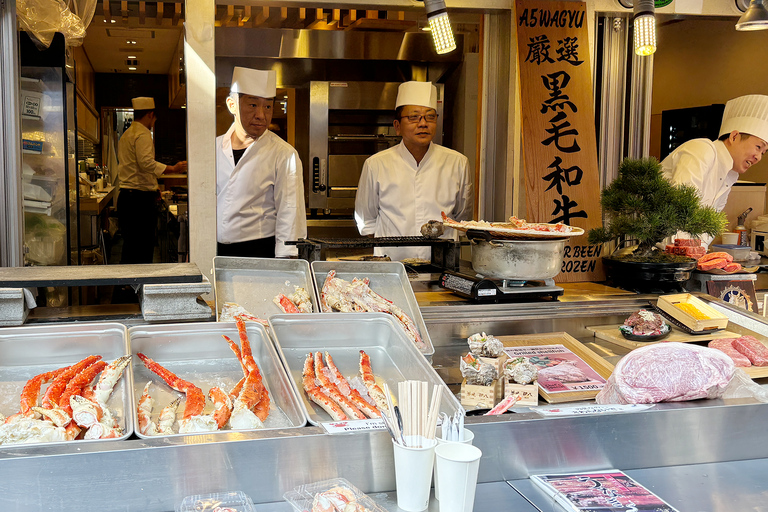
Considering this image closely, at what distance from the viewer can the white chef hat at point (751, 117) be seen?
13.1ft

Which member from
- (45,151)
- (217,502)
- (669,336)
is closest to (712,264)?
(669,336)

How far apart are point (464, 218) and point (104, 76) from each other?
923 centimetres

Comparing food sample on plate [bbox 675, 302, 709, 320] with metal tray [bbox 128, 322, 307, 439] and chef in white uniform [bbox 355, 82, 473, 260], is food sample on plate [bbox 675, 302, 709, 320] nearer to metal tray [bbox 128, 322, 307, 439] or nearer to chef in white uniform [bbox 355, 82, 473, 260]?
metal tray [bbox 128, 322, 307, 439]

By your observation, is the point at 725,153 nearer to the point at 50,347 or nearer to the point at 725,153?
the point at 725,153

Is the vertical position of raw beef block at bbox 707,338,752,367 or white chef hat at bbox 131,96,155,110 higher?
white chef hat at bbox 131,96,155,110

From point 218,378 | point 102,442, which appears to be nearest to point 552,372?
point 218,378

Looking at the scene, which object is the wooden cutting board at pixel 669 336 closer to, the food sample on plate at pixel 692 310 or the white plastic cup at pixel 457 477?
the food sample on plate at pixel 692 310

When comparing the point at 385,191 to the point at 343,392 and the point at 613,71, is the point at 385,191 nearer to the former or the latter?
the point at 613,71

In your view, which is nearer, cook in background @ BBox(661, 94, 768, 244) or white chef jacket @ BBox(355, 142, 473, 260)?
cook in background @ BBox(661, 94, 768, 244)

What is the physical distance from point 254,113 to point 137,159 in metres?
3.63

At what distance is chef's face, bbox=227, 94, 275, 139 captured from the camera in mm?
4398

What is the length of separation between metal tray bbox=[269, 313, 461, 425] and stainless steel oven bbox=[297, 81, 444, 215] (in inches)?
165

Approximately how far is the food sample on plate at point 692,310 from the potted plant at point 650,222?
28cm

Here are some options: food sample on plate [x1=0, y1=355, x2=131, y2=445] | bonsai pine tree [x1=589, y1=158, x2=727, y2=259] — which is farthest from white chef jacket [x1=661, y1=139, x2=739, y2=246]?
food sample on plate [x1=0, y1=355, x2=131, y2=445]
